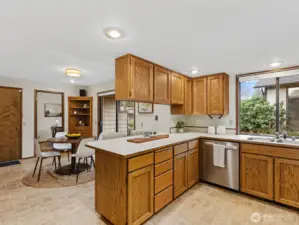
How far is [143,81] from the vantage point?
2.64m

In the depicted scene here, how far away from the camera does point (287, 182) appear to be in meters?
2.33

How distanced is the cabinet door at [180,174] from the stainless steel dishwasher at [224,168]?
1.94ft

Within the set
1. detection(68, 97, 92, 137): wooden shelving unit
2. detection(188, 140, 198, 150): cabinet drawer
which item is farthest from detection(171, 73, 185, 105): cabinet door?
detection(68, 97, 92, 137): wooden shelving unit

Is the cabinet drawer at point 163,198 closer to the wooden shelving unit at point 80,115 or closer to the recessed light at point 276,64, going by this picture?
the recessed light at point 276,64

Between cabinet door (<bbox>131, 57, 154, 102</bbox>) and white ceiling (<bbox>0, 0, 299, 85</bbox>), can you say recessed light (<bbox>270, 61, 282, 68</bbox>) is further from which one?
cabinet door (<bbox>131, 57, 154, 102</bbox>)

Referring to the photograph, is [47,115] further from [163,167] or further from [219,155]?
[219,155]

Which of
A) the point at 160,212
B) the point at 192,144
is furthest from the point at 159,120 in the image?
the point at 160,212

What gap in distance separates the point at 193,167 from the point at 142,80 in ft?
5.69

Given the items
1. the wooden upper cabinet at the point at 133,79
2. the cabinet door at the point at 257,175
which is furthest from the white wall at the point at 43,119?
the cabinet door at the point at 257,175

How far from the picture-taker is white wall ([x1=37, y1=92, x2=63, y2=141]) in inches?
194

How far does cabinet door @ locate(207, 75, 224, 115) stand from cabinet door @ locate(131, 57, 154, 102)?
57.8 inches

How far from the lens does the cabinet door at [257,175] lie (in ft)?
8.09

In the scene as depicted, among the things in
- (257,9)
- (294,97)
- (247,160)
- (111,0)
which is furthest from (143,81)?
(294,97)

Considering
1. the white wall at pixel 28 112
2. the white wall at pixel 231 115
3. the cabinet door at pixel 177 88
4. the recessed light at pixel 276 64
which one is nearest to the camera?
the recessed light at pixel 276 64
